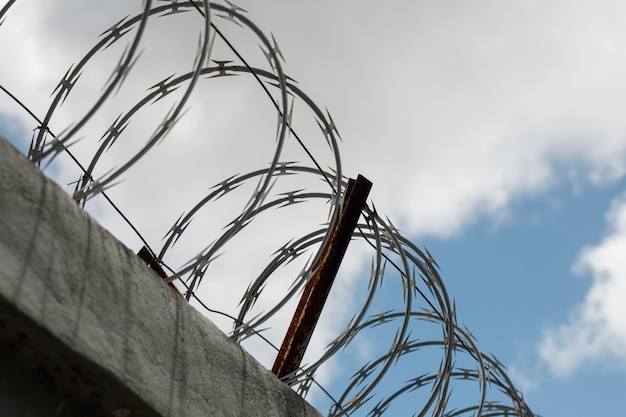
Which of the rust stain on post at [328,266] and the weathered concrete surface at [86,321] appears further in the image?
the rust stain on post at [328,266]

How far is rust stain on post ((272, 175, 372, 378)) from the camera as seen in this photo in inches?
206

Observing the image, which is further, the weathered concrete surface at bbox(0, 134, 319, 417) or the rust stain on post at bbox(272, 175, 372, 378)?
the rust stain on post at bbox(272, 175, 372, 378)

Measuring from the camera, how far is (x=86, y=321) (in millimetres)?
3156

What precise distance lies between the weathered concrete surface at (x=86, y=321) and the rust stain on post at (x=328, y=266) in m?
1.43

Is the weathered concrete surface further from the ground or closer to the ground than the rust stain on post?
closer to the ground

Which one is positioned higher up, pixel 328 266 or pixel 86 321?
pixel 328 266

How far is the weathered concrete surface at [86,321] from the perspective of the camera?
2992 mm

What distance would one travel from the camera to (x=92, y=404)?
10.7ft

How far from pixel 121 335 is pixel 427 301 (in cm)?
277

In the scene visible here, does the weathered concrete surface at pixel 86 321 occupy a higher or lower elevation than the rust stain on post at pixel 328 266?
lower

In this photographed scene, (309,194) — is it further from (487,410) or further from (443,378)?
(487,410)

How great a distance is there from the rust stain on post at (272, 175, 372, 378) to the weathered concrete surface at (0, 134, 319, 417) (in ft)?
4.70

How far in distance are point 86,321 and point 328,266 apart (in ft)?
7.67

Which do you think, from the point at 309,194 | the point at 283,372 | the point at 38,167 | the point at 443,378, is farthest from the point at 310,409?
the point at 38,167
